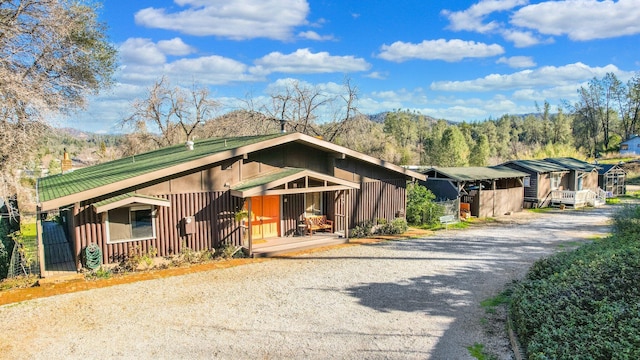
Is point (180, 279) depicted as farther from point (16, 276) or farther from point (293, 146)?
point (293, 146)

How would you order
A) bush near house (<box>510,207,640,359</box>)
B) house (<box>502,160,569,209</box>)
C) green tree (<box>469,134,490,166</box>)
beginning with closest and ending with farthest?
1. bush near house (<box>510,207,640,359</box>)
2. house (<box>502,160,569,209</box>)
3. green tree (<box>469,134,490,166</box>)

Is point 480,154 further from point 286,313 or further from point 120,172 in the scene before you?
point 286,313

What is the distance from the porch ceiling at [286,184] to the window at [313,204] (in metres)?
0.88

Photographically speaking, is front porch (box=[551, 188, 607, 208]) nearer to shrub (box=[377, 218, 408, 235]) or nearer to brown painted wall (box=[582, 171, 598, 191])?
brown painted wall (box=[582, 171, 598, 191])

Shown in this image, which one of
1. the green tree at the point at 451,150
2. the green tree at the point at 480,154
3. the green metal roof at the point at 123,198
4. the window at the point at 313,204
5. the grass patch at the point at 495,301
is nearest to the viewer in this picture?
the grass patch at the point at 495,301

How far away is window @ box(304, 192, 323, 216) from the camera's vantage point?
15741 mm

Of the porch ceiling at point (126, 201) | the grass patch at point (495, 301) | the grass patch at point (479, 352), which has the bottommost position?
the grass patch at point (479, 352)

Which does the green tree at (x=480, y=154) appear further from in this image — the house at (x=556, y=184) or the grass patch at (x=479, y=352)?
the grass patch at (x=479, y=352)

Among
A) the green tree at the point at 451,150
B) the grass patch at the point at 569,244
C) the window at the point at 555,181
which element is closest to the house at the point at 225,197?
the grass patch at the point at 569,244

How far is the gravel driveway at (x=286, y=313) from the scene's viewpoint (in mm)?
6922

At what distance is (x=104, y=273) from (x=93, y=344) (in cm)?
414

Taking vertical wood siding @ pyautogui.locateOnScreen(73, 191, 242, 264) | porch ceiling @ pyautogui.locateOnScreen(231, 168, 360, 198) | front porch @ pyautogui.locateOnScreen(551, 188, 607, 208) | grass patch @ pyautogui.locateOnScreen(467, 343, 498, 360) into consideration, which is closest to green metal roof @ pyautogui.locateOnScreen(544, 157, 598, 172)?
front porch @ pyautogui.locateOnScreen(551, 188, 607, 208)

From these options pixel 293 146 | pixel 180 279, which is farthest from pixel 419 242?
pixel 180 279

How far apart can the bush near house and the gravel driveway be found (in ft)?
3.10
